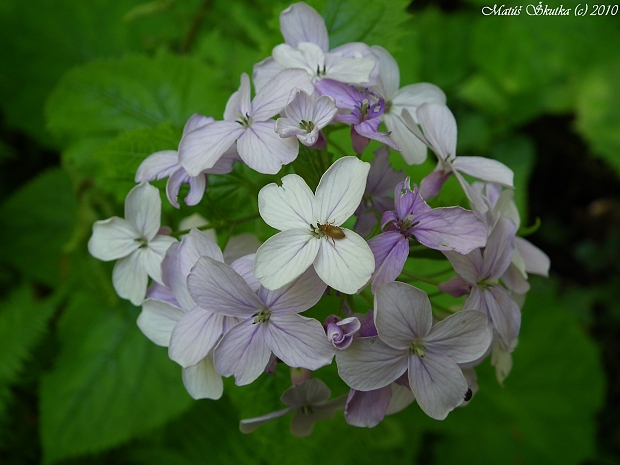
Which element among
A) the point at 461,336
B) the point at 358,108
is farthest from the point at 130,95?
the point at 461,336

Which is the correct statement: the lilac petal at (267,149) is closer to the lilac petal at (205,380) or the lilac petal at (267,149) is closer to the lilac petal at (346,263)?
the lilac petal at (346,263)

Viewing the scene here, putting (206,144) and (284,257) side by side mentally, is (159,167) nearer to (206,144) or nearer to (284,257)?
(206,144)

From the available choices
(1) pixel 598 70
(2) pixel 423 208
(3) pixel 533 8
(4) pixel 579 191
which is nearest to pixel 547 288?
(4) pixel 579 191

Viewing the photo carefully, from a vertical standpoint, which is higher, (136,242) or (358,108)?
(358,108)

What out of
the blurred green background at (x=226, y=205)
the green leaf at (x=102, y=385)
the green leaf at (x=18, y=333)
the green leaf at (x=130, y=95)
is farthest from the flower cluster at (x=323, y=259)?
the green leaf at (x=18, y=333)

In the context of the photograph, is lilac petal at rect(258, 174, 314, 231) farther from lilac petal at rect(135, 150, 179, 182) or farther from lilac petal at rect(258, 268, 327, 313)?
lilac petal at rect(135, 150, 179, 182)
